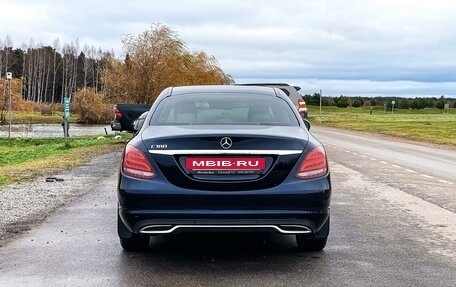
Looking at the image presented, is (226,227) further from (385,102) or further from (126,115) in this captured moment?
(385,102)

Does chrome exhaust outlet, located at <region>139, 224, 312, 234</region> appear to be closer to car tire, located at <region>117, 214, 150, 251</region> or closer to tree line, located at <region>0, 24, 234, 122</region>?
car tire, located at <region>117, 214, 150, 251</region>

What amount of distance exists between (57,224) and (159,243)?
1555 mm

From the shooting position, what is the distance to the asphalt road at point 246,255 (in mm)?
5137

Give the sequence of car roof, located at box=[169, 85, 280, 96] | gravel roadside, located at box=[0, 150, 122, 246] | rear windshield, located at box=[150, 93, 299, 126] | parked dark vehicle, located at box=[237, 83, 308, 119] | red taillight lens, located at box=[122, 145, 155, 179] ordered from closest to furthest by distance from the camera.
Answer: red taillight lens, located at box=[122, 145, 155, 179]
rear windshield, located at box=[150, 93, 299, 126]
car roof, located at box=[169, 85, 280, 96]
gravel roadside, located at box=[0, 150, 122, 246]
parked dark vehicle, located at box=[237, 83, 308, 119]

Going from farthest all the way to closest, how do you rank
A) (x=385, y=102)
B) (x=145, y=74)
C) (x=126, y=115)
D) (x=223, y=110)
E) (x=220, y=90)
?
(x=385, y=102), (x=145, y=74), (x=126, y=115), (x=220, y=90), (x=223, y=110)

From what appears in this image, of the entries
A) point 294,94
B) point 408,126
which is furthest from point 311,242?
point 408,126

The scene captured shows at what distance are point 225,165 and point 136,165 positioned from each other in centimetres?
72

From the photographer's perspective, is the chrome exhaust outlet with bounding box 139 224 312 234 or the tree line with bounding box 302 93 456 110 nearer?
the chrome exhaust outlet with bounding box 139 224 312 234

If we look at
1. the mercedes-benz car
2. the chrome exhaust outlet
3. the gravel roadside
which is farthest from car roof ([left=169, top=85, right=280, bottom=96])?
the gravel roadside

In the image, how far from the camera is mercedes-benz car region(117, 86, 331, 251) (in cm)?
513

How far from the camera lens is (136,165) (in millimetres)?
5301

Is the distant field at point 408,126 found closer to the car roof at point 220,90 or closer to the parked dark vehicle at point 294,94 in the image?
the parked dark vehicle at point 294,94

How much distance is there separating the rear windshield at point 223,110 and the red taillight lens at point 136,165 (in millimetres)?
603

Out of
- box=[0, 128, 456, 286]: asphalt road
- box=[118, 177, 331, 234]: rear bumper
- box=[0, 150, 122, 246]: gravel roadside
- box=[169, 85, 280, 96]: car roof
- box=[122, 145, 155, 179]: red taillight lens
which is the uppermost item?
box=[169, 85, 280, 96]: car roof
